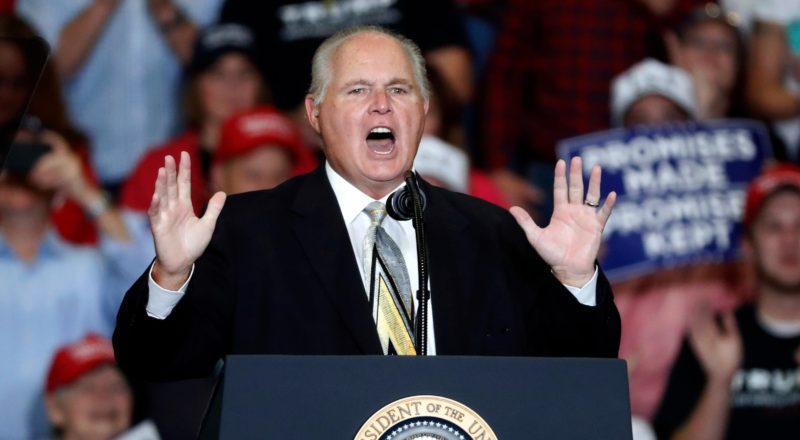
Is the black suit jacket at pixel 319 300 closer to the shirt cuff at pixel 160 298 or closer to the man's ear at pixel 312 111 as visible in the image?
the shirt cuff at pixel 160 298

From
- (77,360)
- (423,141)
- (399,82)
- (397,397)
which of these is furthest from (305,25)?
(397,397)

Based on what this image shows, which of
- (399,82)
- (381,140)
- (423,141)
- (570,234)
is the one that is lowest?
(570,234)

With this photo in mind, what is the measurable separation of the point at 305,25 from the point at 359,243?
9.57ft

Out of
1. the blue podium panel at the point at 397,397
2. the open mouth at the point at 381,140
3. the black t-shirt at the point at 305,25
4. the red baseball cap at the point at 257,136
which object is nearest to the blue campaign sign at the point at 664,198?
the black t-shirt at the point at 305,25

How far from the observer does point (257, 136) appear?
4.80 meters

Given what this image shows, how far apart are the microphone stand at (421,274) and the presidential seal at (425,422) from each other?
25 cm

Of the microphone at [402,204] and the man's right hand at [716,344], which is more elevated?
the microphone at [402,204]

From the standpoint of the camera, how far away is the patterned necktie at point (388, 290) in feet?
6.78

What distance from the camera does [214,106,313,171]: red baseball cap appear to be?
4801 mm

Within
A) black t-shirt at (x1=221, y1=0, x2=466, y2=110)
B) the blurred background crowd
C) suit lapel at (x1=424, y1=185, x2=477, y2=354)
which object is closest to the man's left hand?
suit lapel at (x1=424, y1=185, x2=477, y2=354)

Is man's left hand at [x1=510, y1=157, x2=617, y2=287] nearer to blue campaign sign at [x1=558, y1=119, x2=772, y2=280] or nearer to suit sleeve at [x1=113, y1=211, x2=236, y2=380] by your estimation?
suit sleeve at [x1=113, y1=211, x2=236, y2=380]

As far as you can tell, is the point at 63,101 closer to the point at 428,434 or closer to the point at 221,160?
the point at 221,160

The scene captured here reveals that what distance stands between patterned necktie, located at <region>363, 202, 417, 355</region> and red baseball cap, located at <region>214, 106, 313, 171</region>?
260 centimetres

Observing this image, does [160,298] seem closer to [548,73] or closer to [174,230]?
[174,230]
